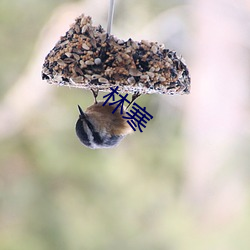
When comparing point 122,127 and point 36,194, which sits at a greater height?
point 36,194

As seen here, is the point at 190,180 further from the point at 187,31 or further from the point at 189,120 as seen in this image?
the point at 187,31

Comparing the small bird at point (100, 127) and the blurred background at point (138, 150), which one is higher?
the blurred background at point (138, 150)

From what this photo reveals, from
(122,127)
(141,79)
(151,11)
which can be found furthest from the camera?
(151,11)

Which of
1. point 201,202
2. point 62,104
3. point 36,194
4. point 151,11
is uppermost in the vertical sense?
point 151,11

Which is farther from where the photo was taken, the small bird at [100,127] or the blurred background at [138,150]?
the blurred background at [138,150]

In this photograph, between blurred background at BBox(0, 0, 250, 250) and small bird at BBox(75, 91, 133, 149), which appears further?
blurred background at BBox(0, 0, 250, 250)

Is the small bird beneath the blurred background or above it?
beneath

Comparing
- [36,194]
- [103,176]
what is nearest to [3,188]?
[36,194]
